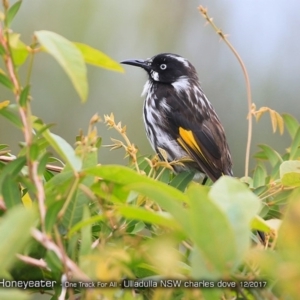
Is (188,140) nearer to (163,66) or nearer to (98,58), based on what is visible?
(163,66)

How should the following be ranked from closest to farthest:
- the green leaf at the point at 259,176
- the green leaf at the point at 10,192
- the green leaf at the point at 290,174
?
the green leaf at the point at 10,192 < the green leaf at the point at 290,174 < the green leaf at the point at 259,176

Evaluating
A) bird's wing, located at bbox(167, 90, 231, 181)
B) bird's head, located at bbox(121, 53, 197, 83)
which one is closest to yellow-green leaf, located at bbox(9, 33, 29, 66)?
bird's wing, located at bbox(167, 90, 231, 181)

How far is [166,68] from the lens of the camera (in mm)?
4703

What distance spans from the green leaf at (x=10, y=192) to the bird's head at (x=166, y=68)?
10.8 feet

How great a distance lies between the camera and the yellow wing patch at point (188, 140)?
149 inches

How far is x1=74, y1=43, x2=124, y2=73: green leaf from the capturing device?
1.12 m

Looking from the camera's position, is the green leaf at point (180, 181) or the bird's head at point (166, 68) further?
the bird's head at point (166, 68)

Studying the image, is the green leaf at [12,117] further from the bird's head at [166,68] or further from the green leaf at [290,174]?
the bird's head at [166,68]

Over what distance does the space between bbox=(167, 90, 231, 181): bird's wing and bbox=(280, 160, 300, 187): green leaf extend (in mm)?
1807

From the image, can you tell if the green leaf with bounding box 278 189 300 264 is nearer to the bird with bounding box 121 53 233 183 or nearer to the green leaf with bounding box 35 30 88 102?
the green leaf with bounding box 35 30 88 102

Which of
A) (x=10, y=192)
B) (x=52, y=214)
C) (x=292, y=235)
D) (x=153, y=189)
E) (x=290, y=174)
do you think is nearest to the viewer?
(x=292, y=235)

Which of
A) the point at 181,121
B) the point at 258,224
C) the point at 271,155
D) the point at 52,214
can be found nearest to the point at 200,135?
the point at 181,121

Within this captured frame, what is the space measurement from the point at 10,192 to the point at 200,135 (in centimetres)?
273

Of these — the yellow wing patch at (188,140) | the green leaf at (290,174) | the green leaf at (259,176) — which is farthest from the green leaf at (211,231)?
the yellow wing patch at (188,140)
